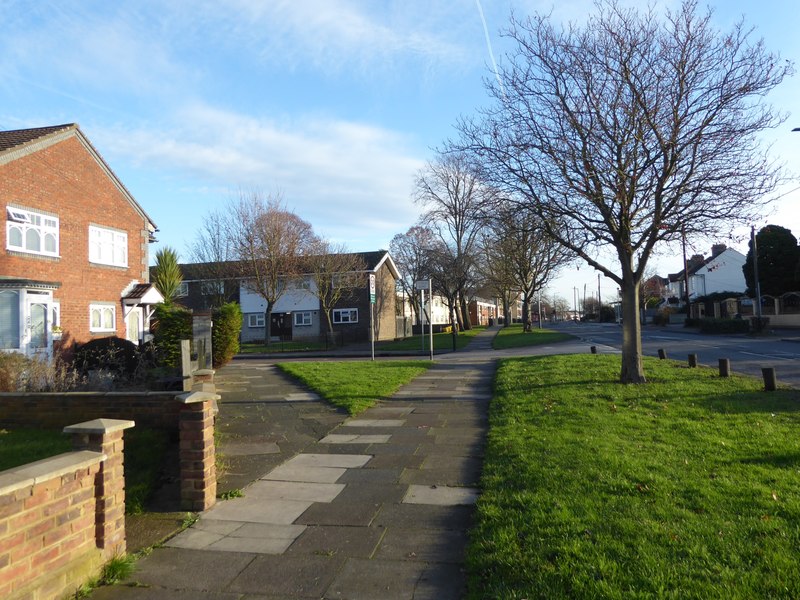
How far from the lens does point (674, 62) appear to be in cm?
1173

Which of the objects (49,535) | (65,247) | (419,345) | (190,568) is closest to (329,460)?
(190,568)

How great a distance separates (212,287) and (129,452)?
1392 inches

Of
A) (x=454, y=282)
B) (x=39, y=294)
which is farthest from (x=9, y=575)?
(x=454, y=282)

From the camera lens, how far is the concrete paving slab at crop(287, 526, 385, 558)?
169 inches

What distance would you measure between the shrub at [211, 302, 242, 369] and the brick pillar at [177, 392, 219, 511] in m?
12.4

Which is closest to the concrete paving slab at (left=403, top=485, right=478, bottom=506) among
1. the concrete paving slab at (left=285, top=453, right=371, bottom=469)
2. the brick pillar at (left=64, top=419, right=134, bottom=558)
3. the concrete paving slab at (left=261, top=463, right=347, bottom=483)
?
A: the concrete paving slab at (left=261, top=463, right=347, bottom=483)

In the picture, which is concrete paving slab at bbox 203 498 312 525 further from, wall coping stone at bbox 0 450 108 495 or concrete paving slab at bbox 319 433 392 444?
concrete paving slab at bbox 319 433 392 444

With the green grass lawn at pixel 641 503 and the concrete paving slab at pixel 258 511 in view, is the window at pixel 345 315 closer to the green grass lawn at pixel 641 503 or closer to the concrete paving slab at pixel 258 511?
the green grass lawn at pixel 641 503

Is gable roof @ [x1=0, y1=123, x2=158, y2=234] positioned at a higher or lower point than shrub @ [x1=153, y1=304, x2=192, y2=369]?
higher

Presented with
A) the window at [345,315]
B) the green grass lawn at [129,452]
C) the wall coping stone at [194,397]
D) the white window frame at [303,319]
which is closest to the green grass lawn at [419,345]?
the window at [345,315]

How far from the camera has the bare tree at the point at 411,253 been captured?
55781 millimetres

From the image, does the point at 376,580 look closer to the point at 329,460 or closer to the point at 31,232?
the point at 329,460

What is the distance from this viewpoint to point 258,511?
525 centimetres

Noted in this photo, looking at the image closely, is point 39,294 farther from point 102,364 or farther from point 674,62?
point 674,62
